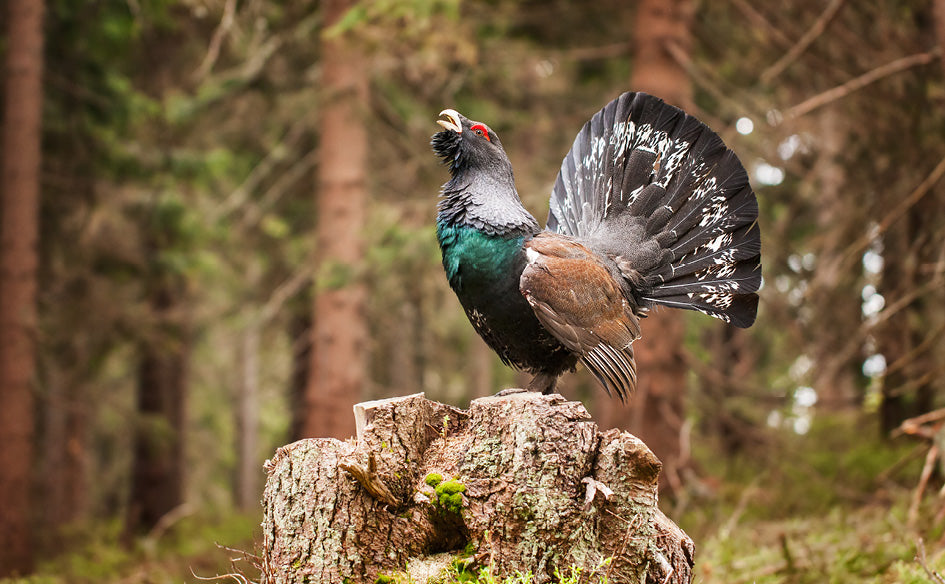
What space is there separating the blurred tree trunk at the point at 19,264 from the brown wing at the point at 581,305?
704cm

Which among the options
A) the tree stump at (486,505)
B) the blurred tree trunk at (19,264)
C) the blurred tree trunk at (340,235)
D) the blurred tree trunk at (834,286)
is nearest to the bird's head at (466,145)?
the tree stump at (486,505)

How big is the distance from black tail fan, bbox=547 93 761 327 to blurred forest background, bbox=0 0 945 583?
1.69 meters

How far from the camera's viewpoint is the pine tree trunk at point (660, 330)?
8.87 metres

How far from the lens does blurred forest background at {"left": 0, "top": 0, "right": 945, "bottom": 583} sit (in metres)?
7.19

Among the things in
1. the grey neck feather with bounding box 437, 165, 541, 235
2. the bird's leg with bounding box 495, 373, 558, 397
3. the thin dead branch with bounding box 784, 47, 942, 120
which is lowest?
the bird's leg with bounding box 495, 373, 558, 397

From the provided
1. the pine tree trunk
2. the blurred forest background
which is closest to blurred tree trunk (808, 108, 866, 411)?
the blurred forest background

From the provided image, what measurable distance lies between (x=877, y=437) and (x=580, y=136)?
8994 mm

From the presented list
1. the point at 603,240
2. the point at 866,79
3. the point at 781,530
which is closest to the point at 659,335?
the point at 781,530

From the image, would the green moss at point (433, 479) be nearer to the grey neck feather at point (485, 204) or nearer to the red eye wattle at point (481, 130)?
the grey neck feather at point (485, 204)

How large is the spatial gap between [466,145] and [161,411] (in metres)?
11.9

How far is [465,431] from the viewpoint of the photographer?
12.5 ft

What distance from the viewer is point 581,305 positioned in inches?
168

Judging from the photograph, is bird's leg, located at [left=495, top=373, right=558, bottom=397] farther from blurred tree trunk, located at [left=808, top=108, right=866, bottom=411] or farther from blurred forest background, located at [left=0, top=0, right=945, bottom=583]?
blurred tree trunk, located at [left=808, top=108, right=866, bottom=411]

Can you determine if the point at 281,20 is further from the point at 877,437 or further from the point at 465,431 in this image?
the point at 877,437
